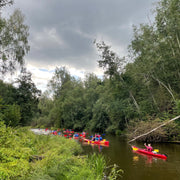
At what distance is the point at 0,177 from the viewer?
218cm

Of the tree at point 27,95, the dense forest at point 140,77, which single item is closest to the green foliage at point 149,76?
the dense forest at point 140,77

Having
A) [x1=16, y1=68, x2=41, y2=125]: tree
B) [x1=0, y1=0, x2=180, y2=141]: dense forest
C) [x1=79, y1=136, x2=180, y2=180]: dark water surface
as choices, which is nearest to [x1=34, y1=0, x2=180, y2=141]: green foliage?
[x1=0, y1=0, x2=180, y2=141]: dense forest

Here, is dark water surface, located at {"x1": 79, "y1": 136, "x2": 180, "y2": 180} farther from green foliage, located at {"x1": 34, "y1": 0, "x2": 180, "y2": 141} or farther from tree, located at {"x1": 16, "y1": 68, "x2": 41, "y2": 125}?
tree, located at {"x1": 16, "y1": 68, "x2": 41, "y2": 125}

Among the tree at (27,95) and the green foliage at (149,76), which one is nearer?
the green foliage at (149,76)

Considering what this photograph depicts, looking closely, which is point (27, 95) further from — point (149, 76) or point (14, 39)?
point (149, 76)

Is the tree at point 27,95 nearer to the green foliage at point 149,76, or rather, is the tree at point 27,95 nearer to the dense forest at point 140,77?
the dense forest at point 140,77

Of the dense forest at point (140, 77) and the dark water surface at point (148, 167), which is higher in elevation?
the dense forest at point (140, 77)

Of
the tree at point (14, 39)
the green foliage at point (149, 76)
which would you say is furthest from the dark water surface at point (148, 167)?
the tree at point (14, 39)

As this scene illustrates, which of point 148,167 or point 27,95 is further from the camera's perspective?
point 27,95

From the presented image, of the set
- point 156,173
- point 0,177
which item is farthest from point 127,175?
point 0,177

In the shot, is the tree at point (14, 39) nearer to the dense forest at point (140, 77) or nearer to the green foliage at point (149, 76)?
the dense forest at point (140, 77)

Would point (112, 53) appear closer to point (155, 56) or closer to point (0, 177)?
point (155, 56)

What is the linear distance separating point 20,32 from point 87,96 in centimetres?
2375

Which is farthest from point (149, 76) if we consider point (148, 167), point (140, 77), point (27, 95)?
point (27, 95)
